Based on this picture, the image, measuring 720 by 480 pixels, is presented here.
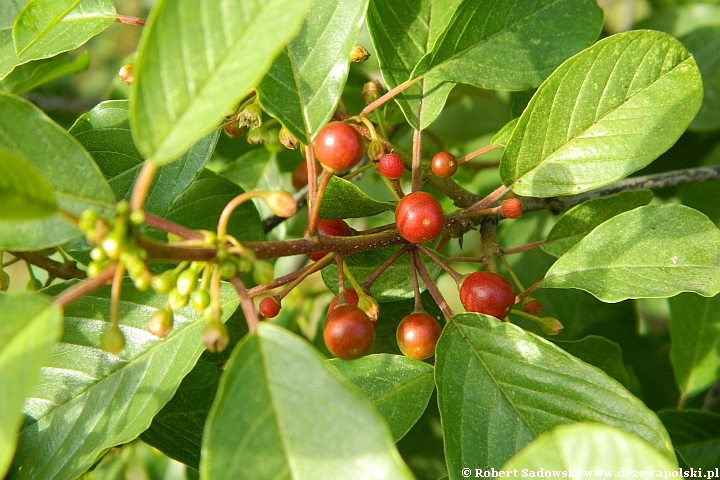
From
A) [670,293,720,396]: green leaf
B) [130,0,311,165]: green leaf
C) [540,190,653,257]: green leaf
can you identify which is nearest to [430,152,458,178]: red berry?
[540,190,653,257]: green leaf

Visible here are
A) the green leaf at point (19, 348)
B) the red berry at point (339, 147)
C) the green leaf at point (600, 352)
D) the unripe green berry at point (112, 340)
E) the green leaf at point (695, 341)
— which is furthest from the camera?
the green leaf at point (695, 341)

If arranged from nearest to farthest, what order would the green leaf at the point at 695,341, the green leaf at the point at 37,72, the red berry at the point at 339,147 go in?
the red berry at the point at 339,147 < the green leaf at the point at 37,72 < the green leaf at the point at 695,341

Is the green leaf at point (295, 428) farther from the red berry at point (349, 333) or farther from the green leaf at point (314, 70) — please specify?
the green leaf at point (314, 70)

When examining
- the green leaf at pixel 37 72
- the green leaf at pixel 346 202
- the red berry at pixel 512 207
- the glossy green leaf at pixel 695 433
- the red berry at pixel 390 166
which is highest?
the green leaf at pixel 37 72

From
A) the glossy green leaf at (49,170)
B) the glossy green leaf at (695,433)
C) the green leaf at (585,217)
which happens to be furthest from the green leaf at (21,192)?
the glossy green leaf at (695,433)

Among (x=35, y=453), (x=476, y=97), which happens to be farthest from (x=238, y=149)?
(x=35, y=453)

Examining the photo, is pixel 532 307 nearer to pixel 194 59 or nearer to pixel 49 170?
pixel 194 59

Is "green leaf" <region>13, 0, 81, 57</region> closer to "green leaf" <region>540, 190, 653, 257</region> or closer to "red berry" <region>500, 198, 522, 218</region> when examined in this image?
"red berry" <region>500, 198, 522, 218</region>
